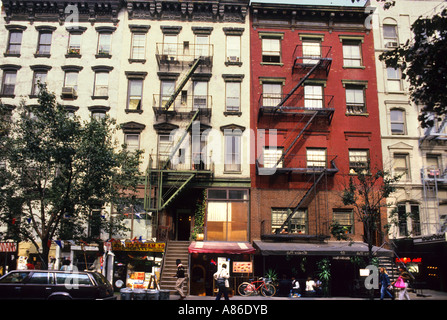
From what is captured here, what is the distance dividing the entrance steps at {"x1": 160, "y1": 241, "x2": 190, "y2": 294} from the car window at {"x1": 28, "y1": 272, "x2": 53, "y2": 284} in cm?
690

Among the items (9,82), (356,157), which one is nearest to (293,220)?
(356,157)

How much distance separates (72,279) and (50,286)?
2.65 feet

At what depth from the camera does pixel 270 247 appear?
69.1ft

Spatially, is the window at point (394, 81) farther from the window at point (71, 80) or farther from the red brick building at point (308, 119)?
the window at point (71, 80)

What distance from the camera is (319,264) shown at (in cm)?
2108

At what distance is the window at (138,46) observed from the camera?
84.0ft

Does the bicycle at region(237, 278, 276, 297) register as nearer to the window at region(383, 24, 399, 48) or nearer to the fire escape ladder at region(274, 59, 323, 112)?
the fire escape ladder at region(274, 59, 323, 112)

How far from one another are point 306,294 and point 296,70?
14370 millimetres

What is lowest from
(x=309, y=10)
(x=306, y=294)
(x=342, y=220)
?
(x=306, y=294)

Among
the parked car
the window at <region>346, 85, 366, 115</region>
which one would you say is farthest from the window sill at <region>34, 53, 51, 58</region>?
the window at <region>346, 85, 366, 115</region>

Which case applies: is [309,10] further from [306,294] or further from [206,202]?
[306,294]

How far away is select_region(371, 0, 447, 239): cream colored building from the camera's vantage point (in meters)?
23.6

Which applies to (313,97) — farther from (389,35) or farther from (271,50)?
(389,35)
